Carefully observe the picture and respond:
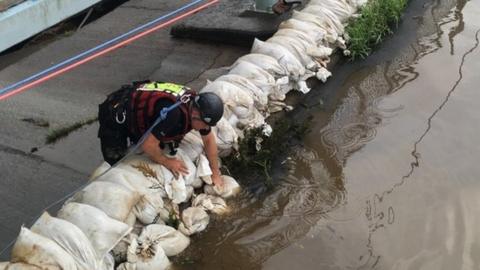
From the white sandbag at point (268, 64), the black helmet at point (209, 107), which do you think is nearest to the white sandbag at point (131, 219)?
the black helmet at point (209, 107)

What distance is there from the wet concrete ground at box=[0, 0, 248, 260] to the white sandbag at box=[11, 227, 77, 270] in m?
0.79

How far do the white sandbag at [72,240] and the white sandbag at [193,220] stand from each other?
2.21ft

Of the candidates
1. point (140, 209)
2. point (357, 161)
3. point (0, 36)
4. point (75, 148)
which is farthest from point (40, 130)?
point (357, 161)

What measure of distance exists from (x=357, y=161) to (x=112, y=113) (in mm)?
1846

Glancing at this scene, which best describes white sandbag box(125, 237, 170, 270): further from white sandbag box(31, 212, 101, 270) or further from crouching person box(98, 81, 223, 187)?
crouching person box(98, 81, 223, 187)

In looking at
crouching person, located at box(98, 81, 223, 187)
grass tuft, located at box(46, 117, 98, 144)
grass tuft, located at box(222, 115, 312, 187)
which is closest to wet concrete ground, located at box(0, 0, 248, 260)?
grass tuft, located at box(46, 117, 98, 144)

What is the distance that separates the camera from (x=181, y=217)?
11.8 feet

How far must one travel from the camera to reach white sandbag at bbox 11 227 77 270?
2.83 meters

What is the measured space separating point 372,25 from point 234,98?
227cm

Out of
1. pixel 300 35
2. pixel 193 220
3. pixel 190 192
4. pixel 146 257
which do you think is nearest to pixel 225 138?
pixel 190 192

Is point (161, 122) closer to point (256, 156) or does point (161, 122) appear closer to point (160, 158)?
point (160, 158)

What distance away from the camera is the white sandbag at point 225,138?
4.04 metres

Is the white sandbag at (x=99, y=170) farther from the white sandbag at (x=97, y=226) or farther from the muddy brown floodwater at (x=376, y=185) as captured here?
the muddy brown floodwater at (x=376, y=185)

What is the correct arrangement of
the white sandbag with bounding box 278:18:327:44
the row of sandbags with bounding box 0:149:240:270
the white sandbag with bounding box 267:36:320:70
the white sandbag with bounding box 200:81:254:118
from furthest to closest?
the white sandbag with bounding box 278:18:327:44 → the white sandbag with bounding box 267:36:320:70 → the white sandbag with bounding box 200:81:254:118 → the row of sandbags with bounding box 0:149:240:270
